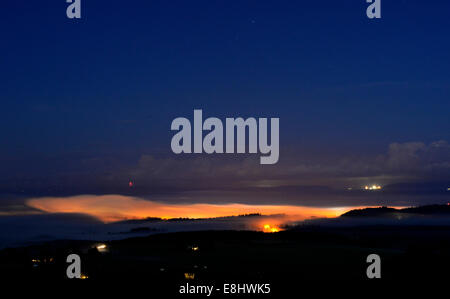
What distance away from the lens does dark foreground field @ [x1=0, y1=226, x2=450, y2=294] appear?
40781mm

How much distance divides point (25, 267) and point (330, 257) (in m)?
30.2

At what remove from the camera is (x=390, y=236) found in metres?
73.1

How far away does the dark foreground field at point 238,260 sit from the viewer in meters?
40.8

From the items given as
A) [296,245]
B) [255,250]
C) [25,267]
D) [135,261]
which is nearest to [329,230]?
[296,245]

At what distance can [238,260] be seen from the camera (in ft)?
163

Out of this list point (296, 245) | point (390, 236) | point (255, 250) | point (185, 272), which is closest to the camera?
point (185, 272)
